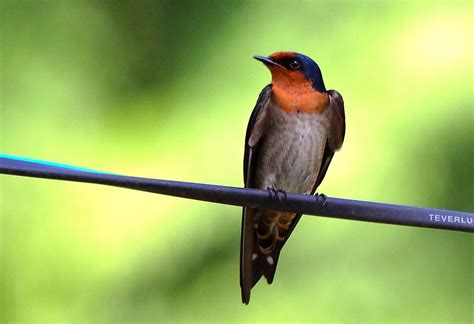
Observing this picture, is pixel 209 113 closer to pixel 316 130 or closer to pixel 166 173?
pixel 166 173

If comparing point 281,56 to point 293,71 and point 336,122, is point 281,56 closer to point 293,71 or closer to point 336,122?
point 293,71

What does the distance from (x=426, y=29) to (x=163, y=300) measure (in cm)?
136

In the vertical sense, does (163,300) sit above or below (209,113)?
below

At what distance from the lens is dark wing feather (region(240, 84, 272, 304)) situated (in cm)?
278

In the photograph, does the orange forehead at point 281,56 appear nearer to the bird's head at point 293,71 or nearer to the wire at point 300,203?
the bird's head at point 293,71

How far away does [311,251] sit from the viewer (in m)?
3.57

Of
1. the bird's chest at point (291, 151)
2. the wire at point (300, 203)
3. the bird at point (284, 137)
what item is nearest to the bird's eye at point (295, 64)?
the bird at point (284, 137)

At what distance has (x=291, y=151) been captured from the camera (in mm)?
3006

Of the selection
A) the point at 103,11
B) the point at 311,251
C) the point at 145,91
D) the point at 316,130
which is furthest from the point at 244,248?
the point at 103,11

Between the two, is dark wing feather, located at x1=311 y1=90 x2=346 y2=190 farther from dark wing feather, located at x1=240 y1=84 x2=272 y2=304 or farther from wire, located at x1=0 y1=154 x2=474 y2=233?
wire, located at x1=0 y1=154 x2=474 y2=233

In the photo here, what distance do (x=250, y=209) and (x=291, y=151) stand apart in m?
0.27

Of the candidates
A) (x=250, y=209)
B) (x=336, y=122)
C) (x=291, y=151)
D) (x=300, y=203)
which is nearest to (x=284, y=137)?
(x=291, y=151)

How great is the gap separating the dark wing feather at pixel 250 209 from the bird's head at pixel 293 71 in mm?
55

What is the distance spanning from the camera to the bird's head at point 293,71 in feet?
9.73
